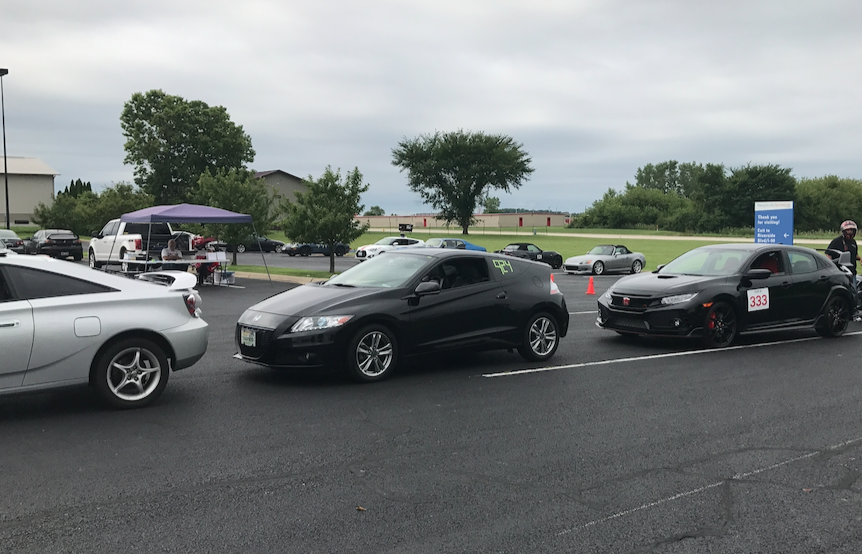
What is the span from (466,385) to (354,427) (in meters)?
2.18

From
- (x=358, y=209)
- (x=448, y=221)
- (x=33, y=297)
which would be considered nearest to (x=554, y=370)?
(x=33, y=297)

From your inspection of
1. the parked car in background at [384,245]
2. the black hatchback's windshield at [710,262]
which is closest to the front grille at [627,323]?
the black hatchback's windshield at [710,262]

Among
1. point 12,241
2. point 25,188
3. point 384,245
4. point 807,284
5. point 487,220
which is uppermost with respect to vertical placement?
point 25,188

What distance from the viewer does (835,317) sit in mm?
12438

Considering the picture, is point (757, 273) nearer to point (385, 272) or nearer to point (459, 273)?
point (459, 273)

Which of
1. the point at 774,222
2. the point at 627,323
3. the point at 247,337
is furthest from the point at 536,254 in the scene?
the point at 247,337

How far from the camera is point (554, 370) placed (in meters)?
9.40

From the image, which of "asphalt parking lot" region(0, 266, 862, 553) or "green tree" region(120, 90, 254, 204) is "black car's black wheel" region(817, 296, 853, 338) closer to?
"asphalt parking lot" region(0, 266, 862, 553)

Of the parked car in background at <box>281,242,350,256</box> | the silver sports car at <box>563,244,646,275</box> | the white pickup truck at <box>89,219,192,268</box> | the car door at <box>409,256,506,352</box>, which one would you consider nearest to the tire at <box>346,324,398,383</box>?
the car door at <box>409,256,506,352</box>

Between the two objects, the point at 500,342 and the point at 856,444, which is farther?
the point at 500,342

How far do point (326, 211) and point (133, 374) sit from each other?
20729mm

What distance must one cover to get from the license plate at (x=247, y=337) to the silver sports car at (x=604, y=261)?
26787 millimetres

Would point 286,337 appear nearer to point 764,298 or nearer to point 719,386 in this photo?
point 719,386

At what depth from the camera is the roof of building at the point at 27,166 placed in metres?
85.3
